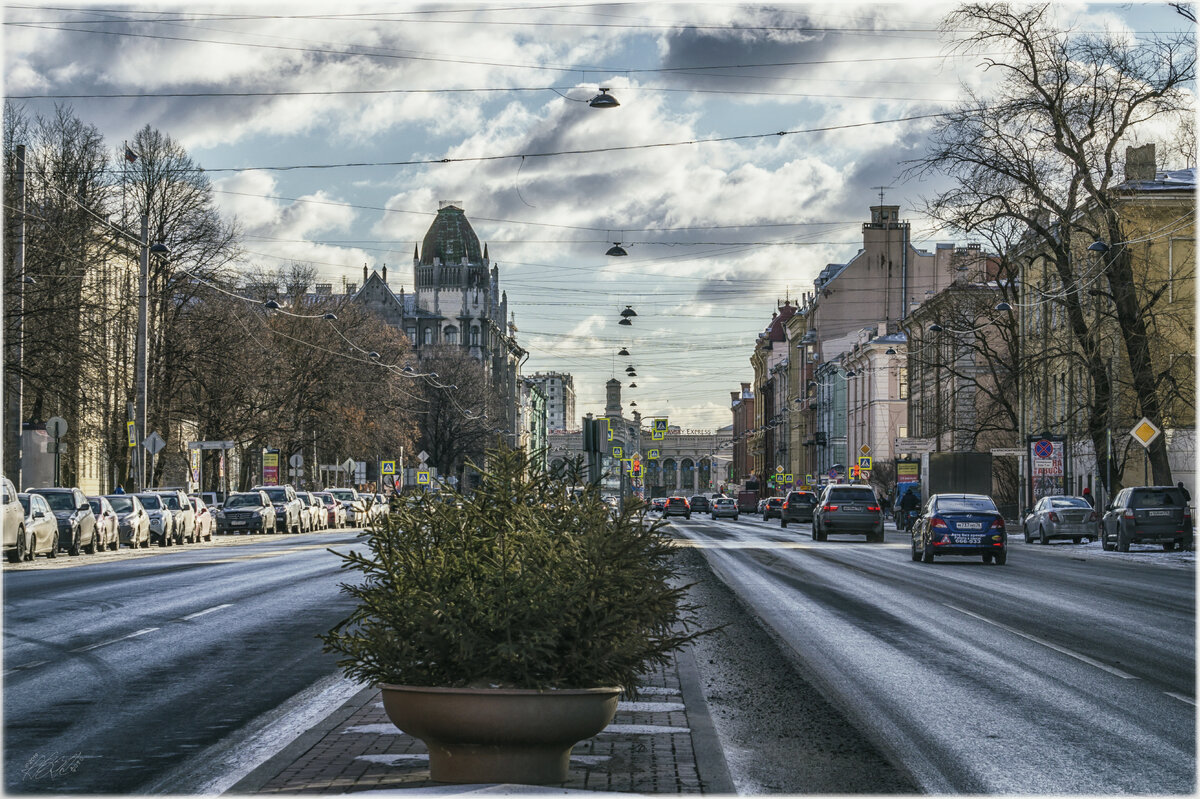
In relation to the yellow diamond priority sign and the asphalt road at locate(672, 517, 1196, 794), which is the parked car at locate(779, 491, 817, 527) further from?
the asphalt road at locate(672, 517, 1196, 794)

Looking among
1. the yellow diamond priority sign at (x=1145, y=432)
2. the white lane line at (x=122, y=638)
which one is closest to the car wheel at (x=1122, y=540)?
the yellow diamond priority sign at (x=1145, y=432)

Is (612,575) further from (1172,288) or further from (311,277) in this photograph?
(311,277)

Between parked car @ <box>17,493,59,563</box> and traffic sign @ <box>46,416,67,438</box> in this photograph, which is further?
traffic sign @ <box>46,416,67,438</box>

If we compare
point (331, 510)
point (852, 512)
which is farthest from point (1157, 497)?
point (331, 510)

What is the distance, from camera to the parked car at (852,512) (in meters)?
49.3

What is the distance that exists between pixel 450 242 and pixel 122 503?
139103 mm

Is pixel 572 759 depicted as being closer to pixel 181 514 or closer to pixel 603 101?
pixel 603 101

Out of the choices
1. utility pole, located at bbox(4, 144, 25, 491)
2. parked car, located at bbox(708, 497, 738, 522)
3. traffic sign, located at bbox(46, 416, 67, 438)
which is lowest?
parked car, located at bbox(708, 497, 738, 522)

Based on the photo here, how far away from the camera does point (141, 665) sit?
43.9 ft

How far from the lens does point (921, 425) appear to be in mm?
92250

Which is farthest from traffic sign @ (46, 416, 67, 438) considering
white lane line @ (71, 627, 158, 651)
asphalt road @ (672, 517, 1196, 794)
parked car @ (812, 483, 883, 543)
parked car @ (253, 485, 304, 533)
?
parked car @ (812, 483, 883, 543)

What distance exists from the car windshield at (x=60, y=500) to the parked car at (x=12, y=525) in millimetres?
Result: 4117

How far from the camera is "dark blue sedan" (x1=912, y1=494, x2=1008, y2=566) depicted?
33.5 metres

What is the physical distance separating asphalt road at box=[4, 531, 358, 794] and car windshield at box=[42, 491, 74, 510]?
8.94m
